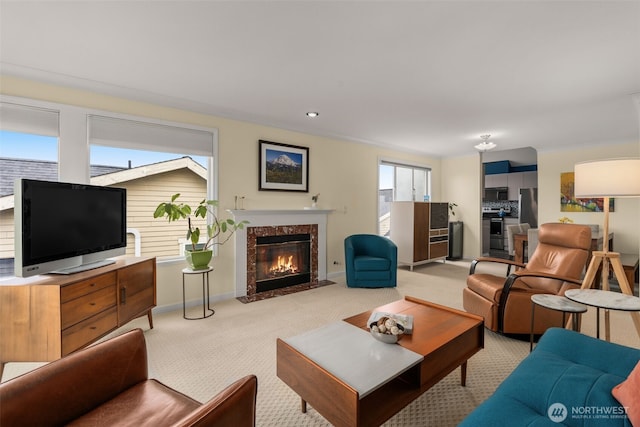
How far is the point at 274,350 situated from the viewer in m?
2.59

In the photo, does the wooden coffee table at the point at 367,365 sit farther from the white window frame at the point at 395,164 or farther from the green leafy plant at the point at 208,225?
the white window frame at the point at 395,164

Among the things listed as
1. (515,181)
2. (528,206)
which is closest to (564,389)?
(528,206)

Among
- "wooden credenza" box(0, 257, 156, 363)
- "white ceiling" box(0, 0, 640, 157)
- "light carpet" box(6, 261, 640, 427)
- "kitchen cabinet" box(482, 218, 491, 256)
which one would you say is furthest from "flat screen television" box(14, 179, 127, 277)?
"kitchen cabinet" box(482, 218, 491, 256)

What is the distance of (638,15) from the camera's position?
1.90 m

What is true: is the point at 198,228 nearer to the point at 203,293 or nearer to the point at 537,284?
the point at 203,293

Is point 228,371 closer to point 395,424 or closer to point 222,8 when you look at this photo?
point 395,424

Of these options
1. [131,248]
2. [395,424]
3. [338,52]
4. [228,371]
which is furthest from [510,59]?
[131,248]

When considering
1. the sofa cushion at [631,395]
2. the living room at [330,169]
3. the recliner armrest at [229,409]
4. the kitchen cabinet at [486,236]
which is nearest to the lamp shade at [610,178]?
the living room at [330,169]

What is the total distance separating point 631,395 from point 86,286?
311 cm

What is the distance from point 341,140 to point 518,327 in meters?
3.67

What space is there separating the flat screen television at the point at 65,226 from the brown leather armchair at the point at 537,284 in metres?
3.55

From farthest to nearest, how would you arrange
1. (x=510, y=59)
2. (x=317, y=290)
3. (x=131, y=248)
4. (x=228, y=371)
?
(x=317, y=290)
(x=131, y=248)
(x=510, y=59)
(x=228, y=371)

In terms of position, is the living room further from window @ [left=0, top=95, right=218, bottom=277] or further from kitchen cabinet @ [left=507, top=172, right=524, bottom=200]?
kitchen cabinet @ [left=507, top=172, right=524, bottom=200]

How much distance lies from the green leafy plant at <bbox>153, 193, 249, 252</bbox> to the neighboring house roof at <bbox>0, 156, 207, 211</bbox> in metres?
0.42
